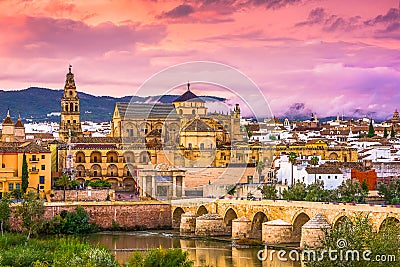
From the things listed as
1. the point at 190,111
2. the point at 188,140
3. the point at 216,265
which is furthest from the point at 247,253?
the point at 190,111

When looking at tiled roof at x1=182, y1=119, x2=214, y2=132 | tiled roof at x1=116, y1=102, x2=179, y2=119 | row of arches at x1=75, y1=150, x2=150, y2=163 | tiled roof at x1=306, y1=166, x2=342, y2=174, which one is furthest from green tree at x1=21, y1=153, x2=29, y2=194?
tiled roof at x1=116, y1=102, x2=179, y2=119

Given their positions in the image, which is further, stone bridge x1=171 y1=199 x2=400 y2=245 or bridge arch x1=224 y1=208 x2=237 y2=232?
bridge arch x1=224 y1=208 x2=237 y2=232

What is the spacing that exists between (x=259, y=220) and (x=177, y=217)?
688 cm

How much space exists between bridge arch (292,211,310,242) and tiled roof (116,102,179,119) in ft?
110

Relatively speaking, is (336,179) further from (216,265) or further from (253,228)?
(216,265)

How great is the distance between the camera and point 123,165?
66.1m

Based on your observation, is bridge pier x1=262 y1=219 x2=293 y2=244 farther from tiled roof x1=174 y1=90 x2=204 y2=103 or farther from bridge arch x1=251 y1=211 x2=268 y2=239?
tiled roof x1=174 y1=90 x2=204 y2=103

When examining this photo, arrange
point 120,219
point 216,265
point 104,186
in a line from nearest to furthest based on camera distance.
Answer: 1. point 216,265
2. point 120,219
3. point 104,186

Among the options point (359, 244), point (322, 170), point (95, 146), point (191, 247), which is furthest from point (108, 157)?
point (359, 244)

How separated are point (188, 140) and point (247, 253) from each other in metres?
29.2

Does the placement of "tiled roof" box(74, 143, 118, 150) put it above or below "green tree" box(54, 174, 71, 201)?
above

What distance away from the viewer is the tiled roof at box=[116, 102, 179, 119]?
72875 millimetres

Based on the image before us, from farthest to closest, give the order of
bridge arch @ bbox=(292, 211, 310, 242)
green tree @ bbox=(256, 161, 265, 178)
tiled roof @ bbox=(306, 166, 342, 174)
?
green tree @ bbox=(256, 161, 265, 178) → tiled roof @ bbox=(306, 166, 342, 174) → bridge arch @ bbox=(292, 211, 310, 242)

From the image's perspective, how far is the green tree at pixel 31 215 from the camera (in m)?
43.2
